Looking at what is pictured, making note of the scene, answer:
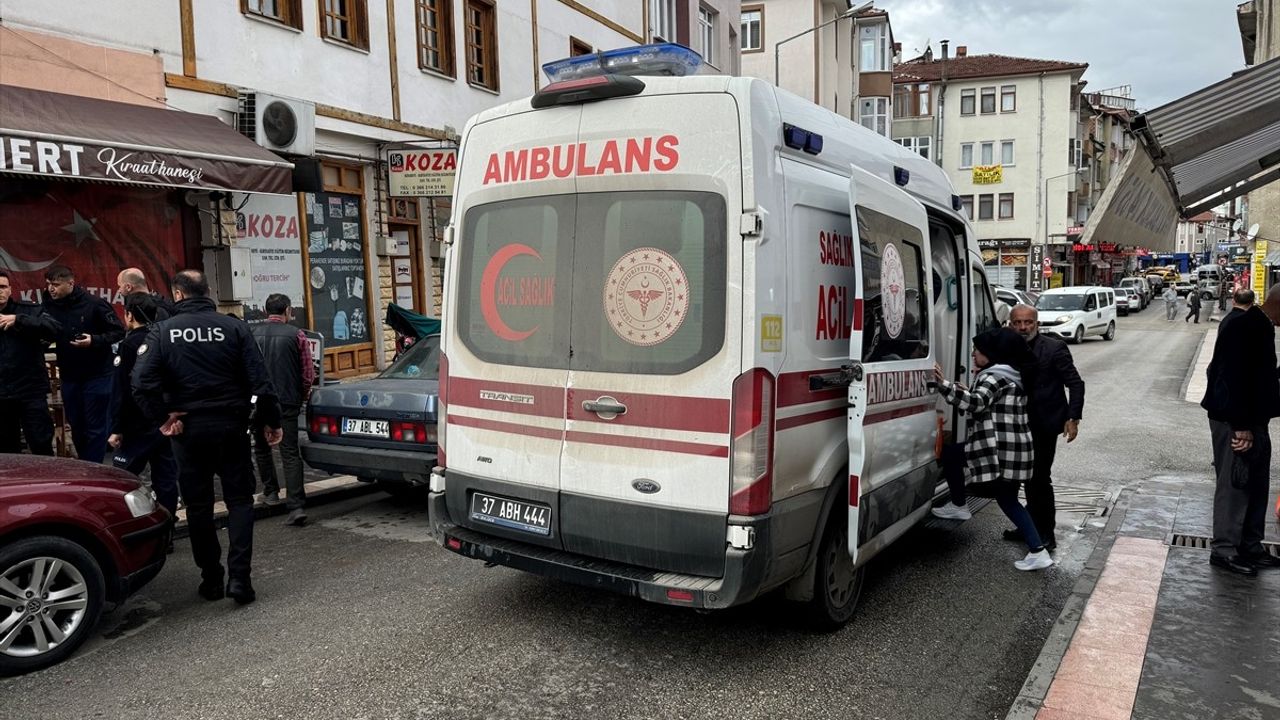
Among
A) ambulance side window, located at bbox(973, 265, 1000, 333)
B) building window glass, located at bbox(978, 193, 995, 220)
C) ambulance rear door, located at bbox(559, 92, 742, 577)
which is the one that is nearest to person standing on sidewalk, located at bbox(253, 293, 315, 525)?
ambulance rear door, located at bbox(559, 92, 742, 577)

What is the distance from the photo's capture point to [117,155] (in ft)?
27.1

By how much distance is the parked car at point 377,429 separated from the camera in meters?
6.40

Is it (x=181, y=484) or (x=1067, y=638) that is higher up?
(x=181, y=484)

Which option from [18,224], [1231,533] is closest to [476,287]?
[1231,533]

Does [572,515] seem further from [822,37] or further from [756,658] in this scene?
[822,37]

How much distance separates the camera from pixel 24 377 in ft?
20.9

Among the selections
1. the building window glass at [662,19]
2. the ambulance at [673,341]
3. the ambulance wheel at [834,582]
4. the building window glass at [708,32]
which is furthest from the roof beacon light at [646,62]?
the building window glass at [708,32]

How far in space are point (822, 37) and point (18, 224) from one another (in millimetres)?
31821

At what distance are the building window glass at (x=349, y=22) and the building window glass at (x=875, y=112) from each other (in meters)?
33.7

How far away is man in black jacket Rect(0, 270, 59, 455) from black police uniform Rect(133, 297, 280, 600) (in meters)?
2.05

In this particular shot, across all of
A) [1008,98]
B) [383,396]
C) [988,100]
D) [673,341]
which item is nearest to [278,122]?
[383,396]

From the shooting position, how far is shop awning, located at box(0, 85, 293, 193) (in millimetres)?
7691

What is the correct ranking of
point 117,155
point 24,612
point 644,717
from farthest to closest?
point 117,155, point 24,612, point 644,717

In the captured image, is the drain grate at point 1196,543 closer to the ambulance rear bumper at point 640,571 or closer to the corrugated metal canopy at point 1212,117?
the corrugated metal canopy at point 1212,117
